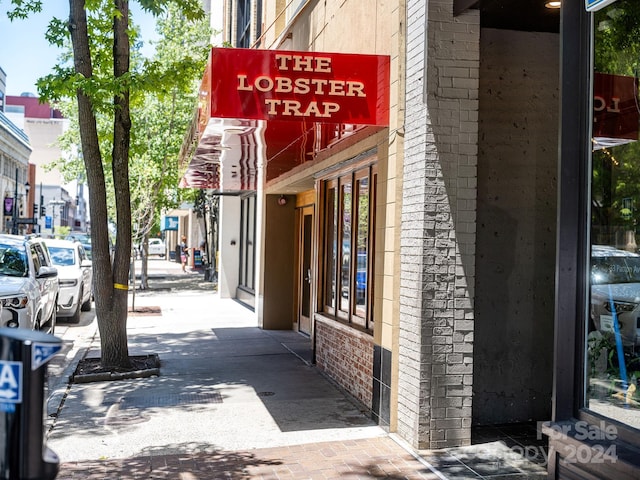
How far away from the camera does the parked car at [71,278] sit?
47.3 feet

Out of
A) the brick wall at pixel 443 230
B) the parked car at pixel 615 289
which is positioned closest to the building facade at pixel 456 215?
the brick wall at pixel 443 230

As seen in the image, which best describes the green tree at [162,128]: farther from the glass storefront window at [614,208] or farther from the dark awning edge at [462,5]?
the glass storefront window at [614,208]

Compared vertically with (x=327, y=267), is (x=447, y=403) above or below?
below

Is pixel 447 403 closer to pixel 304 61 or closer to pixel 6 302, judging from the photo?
pixel 304 61

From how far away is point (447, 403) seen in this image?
229 inches

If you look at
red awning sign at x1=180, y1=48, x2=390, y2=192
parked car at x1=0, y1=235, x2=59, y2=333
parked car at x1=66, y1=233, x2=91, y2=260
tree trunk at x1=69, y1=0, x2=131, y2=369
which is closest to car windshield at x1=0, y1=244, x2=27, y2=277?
parked car at x1=0, y1=235, x2=59, y2=333

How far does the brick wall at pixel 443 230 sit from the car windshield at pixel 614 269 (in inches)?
71.3

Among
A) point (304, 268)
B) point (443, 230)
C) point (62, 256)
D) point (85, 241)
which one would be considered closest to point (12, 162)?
point (85, 241)

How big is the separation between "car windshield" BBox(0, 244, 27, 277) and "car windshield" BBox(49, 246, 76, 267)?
17.2 ft

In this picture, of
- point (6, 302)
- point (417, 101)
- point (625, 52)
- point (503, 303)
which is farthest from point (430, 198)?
point (6, 302)

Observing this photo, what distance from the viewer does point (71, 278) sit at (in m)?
14.5

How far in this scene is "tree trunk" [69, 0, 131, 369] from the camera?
901 centimetres

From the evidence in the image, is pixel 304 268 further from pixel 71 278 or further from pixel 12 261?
pixel 71 278

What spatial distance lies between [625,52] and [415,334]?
2.83 meters
